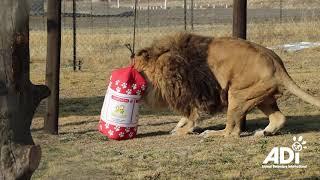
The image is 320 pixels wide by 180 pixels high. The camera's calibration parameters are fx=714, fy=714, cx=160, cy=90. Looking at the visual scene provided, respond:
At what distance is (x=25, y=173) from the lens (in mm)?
4504

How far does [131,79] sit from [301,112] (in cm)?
321

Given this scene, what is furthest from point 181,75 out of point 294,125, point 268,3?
point 268,3

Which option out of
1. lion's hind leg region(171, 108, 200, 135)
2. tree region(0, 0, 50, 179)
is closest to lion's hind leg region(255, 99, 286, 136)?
lion's hind leg region(171, 108, 200, 135)

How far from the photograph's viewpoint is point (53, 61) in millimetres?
8539

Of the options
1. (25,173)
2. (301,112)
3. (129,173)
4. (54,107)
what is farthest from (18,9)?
(301,112)

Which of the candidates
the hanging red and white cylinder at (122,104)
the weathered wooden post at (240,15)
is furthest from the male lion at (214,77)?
the weathered wooden post at (240,15)

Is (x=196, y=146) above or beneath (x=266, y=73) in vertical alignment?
beneath

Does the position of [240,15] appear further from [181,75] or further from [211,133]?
[211,133]

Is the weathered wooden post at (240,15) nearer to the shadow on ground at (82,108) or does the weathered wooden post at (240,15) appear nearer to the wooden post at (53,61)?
the shadow on ground at (82,108)

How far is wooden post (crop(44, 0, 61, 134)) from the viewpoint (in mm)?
8352

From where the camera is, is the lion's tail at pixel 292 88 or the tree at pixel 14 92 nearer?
the tree at pixel 14 92

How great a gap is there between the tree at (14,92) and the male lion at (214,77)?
13.0 feet

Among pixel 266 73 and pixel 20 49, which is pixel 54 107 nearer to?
pixel 266 73

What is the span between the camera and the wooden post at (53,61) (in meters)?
8.35
